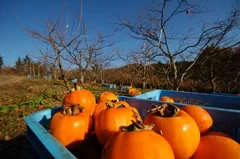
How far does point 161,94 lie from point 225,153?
1470 mm

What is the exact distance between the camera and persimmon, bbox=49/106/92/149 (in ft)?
2.30

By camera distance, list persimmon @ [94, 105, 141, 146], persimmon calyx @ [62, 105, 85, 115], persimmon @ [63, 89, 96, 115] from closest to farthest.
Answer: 1. persimmon @ [94, 105, 141, 146]
2. persimmon calyx @ [62, 105, 85, 115]
3. persimmon @ [63, 89, 96, 115]

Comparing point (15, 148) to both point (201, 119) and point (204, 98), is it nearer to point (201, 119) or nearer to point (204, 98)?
point (201, 119)

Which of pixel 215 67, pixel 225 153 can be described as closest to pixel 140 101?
pixel 225 153

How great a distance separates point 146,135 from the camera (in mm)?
460

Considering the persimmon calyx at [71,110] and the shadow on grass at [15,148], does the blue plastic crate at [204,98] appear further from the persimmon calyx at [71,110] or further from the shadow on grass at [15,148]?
the shadow on grass at [15,148]

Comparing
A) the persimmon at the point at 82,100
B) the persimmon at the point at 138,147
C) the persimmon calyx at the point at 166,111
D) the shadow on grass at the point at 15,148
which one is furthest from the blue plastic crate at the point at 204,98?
the shadow on grass at the point at 15,148

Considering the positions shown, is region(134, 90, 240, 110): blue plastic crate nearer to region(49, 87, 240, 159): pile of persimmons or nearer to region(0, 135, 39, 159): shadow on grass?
region(49, 87, 240, 159): pile of persimmons

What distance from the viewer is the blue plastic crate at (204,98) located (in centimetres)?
160

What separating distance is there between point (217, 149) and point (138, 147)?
1.29 ft

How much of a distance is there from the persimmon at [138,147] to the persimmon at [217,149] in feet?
0.93

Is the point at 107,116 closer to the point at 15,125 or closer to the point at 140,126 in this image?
the point at 140,126

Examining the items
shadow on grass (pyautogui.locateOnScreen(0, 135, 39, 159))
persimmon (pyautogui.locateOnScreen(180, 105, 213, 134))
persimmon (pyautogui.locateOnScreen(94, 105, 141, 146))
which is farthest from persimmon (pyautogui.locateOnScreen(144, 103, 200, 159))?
shadow on grass (pyautogui.locateOnScreen(0, 135, 39, 159))

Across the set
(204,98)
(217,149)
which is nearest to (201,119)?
(217,149)
